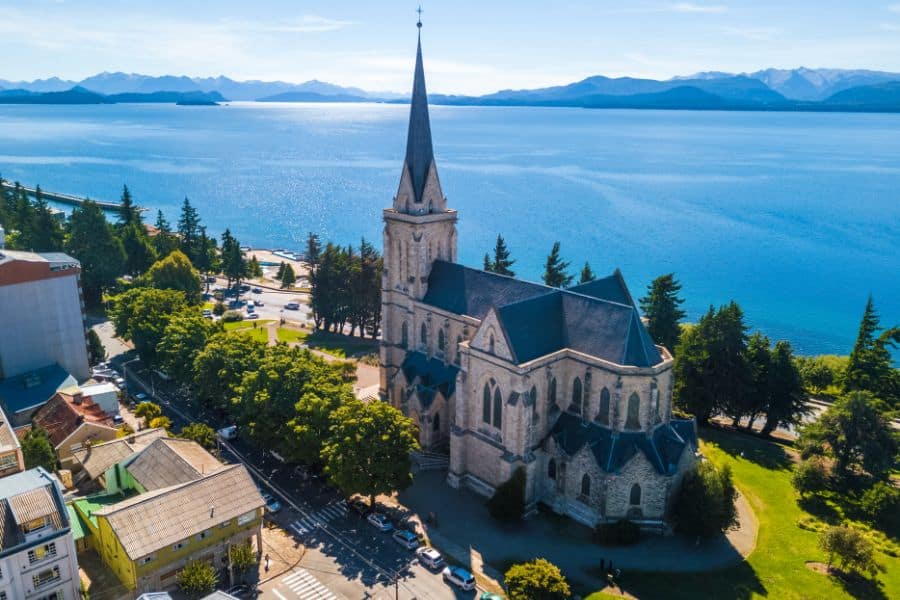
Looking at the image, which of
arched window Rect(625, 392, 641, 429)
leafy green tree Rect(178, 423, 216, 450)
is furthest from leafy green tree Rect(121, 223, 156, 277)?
arched window Rect(625, 392, 641, 429)

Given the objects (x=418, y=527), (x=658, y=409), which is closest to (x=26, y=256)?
(x=418, y=527)

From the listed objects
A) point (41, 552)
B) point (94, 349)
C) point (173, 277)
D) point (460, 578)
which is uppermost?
point (173, 277)

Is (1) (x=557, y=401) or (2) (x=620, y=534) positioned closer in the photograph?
(2) (x=620, y=534)

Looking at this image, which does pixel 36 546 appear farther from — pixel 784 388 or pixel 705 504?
pixel 784 388

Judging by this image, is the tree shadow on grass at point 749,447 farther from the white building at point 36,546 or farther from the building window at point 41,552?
the building window at point 41,552

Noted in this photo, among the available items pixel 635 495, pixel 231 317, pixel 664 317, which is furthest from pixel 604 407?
pixel 231 317

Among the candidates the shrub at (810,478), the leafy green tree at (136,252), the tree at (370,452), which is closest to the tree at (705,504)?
the shrub at (810,478)

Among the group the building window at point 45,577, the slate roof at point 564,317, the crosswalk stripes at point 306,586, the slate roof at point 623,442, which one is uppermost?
the slate roof at point 564,317
